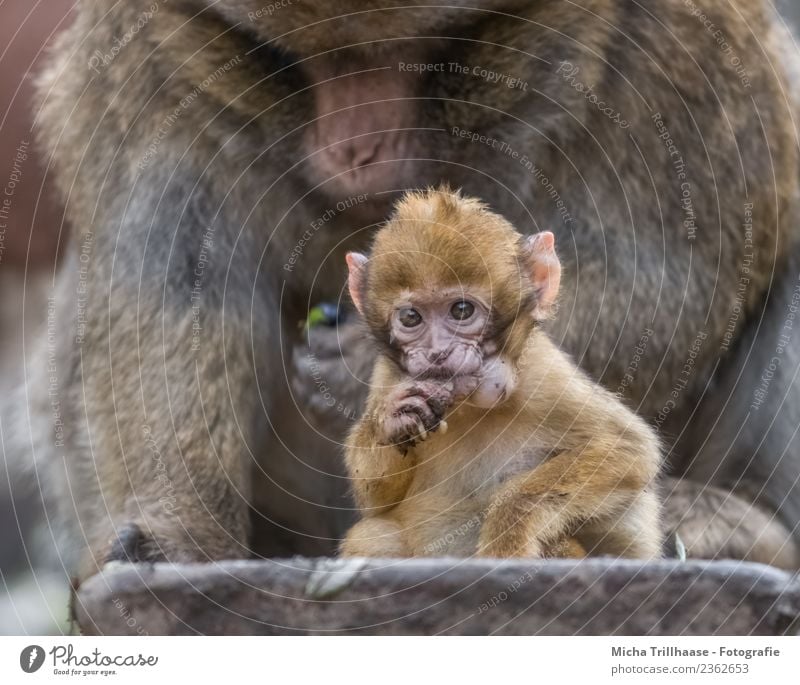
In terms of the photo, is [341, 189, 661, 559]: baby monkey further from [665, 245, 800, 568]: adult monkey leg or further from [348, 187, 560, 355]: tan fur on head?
[665, 245, 800, 568]: adult monkey leg

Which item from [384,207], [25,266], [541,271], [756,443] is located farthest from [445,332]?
[25,266]

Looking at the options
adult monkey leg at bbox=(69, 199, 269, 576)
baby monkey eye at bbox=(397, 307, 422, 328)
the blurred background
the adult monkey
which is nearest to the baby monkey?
baby monkey eye at bbox=(397, 307, 422, 328)

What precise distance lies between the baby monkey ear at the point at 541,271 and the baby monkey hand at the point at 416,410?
0.90 feet

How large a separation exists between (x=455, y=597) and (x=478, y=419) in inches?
19.1

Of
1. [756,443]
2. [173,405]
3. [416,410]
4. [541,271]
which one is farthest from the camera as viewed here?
[756,443]

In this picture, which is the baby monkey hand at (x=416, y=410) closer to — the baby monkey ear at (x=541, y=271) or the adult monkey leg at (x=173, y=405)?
the baby monkey ear at (x=541, y=271)

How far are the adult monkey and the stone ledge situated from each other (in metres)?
0.89

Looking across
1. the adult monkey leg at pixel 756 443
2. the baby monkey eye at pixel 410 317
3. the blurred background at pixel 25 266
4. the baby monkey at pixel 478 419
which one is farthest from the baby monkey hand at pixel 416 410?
the adult monkey leg at pixel 756 443

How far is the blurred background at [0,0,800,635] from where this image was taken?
11.6ft

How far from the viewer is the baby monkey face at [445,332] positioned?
2404 millimetres

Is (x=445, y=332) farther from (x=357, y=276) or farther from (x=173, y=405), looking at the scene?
(x=173, y=405)

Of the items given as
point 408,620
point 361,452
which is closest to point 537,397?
Answer: point 361,452

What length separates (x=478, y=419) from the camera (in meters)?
2.64

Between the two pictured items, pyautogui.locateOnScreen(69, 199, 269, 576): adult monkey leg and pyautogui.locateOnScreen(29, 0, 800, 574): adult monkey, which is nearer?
pyautogui.locateOnScreen(29, 0, 800, 574): adult monkey
